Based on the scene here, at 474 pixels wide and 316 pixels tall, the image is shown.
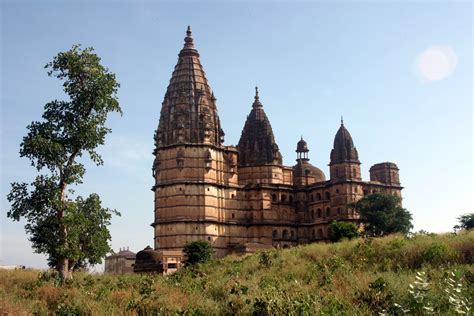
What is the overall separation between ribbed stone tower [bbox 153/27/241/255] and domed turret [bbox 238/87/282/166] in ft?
18.1

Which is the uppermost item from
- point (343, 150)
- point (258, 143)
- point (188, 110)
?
point (188, 110)

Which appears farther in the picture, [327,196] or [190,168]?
[327,196]

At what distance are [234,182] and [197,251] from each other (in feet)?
46.2

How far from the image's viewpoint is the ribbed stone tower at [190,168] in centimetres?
5628

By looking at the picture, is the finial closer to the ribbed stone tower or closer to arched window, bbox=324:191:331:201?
the ribbed stone tower

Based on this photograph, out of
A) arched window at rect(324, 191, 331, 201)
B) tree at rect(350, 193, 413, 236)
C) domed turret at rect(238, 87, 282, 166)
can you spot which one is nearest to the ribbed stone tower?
domed turret at rect(238, 87, 282, 166)

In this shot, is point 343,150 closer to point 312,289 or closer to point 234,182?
point 234,182

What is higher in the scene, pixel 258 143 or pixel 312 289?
pixel 258 143

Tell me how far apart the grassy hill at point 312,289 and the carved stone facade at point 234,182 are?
1309 inches

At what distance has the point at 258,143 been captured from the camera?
2645 inches

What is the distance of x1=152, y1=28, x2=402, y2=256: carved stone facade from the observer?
186ft

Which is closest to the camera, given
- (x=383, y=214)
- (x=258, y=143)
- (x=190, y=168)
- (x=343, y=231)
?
(x=343, y=231)

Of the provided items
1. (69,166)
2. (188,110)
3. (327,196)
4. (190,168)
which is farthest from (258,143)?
(69,166)

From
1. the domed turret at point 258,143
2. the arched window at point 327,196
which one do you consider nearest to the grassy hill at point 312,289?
the arched window at point 327,196
